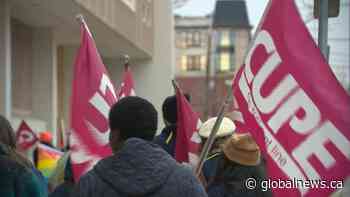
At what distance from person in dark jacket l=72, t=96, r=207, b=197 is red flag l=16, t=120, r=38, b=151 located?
29.6ft

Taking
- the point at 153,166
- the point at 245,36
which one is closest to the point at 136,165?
the point at 153,166

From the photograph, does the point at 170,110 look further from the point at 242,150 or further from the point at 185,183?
the point at 185,183

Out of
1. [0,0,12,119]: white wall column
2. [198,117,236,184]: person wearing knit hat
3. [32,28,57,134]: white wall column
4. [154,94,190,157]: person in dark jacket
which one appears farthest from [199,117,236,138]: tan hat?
[32,28,57,134]: white wall column

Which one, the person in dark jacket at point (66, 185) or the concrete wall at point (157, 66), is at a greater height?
the person in dark jacket at point (66, 185)

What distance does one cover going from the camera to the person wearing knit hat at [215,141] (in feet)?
16.7

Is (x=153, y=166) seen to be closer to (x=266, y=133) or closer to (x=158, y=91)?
(x=266, y=133)

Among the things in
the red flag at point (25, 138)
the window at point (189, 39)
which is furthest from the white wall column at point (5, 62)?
the window at point (189, 39)

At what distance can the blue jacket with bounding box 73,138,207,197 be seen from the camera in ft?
10.9

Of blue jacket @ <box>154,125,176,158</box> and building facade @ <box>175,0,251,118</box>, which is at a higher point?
blue jacket @ <box>154,125,176,158</box>

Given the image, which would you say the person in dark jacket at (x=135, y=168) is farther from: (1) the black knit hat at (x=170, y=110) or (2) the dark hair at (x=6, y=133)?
(1) the black knit hat at (x=170, y=110)

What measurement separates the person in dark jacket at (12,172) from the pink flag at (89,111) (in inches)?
10.8

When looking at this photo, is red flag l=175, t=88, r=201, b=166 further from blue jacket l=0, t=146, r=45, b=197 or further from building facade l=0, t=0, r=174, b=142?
building facade l=0, t=0, r=174, b=142

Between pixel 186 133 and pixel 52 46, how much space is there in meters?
11.1

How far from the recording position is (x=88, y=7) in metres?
14.0
